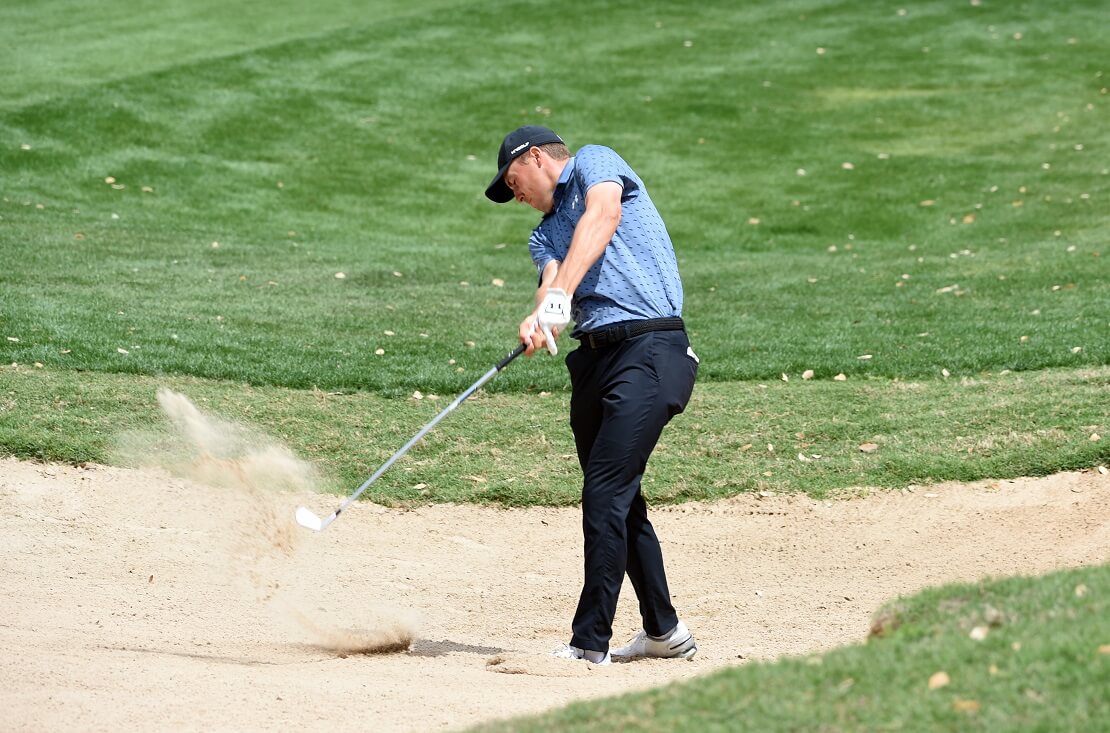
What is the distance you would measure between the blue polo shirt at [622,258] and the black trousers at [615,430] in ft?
0.43

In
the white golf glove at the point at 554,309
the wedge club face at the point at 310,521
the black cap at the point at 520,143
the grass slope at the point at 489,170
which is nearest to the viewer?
the white golf glove at the point at 554,309

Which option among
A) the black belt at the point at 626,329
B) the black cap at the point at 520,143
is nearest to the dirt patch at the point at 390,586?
the black belt at the point at 626,329

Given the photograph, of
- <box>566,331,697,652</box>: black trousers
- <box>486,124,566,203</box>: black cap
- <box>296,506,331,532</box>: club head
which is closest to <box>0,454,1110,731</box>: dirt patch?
<box>566,331,697,652</box>: black trousers

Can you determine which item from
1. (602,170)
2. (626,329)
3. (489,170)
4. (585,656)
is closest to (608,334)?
(626,329)

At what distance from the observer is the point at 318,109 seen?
21.2 m

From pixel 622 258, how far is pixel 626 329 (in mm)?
Result: 298

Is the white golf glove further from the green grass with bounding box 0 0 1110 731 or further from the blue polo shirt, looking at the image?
the green grass with bounding box 0 0 1110 731

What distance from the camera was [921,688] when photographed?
13.1ft

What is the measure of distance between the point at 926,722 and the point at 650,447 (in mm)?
2137

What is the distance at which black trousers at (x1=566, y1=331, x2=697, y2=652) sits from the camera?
564 cm

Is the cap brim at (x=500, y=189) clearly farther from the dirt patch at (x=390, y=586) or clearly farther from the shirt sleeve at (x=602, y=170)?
the dirt patch at (x=390, y=586)

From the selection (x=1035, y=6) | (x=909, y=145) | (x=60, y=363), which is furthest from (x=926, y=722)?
(x=1035, y=6)

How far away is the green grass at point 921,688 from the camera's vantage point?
3838 mm

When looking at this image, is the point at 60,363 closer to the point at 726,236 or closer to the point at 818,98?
the point at 726,236
